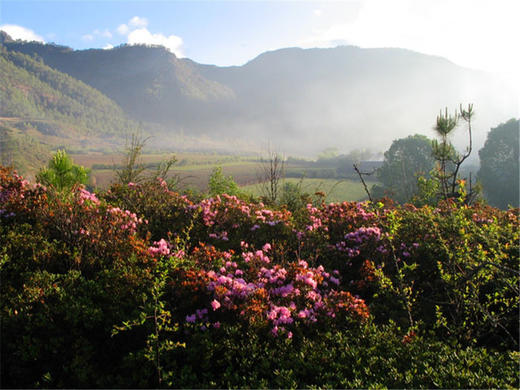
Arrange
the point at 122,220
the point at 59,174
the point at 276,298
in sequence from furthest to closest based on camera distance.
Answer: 1. the point at 59,174
2. the point at 122,220
3. the point at 276,298

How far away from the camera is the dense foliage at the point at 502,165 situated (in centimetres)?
3894

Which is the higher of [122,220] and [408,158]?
[408,158]

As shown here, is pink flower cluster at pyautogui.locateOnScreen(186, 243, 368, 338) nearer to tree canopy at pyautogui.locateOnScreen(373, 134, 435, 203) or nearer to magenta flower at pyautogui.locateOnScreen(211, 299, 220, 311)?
magenta flower at pyautogui.locateOnScreen(211, 299, 220, 311)

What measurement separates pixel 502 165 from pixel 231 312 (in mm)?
48483

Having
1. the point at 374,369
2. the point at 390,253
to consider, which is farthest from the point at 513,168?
the point at 374,369

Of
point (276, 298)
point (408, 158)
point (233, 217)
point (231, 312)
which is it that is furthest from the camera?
point (408, 158)

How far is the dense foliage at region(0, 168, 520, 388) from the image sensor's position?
2809 mm

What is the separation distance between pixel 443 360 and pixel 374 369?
699 mm

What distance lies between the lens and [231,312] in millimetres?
3439

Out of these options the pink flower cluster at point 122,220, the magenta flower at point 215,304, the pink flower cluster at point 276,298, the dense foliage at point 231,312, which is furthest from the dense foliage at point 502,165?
the magenta flower at point 215,304

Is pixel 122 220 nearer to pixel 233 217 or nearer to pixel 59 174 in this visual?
pixel 233 217

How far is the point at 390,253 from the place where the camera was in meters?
5.34

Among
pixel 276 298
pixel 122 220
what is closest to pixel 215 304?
pixel 276 298

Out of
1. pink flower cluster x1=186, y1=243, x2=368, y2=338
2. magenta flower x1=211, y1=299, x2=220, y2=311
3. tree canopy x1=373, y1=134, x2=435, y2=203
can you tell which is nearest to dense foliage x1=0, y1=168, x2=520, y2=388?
pink flower cluster x1=186, y1=243, x2=368, y2=338
